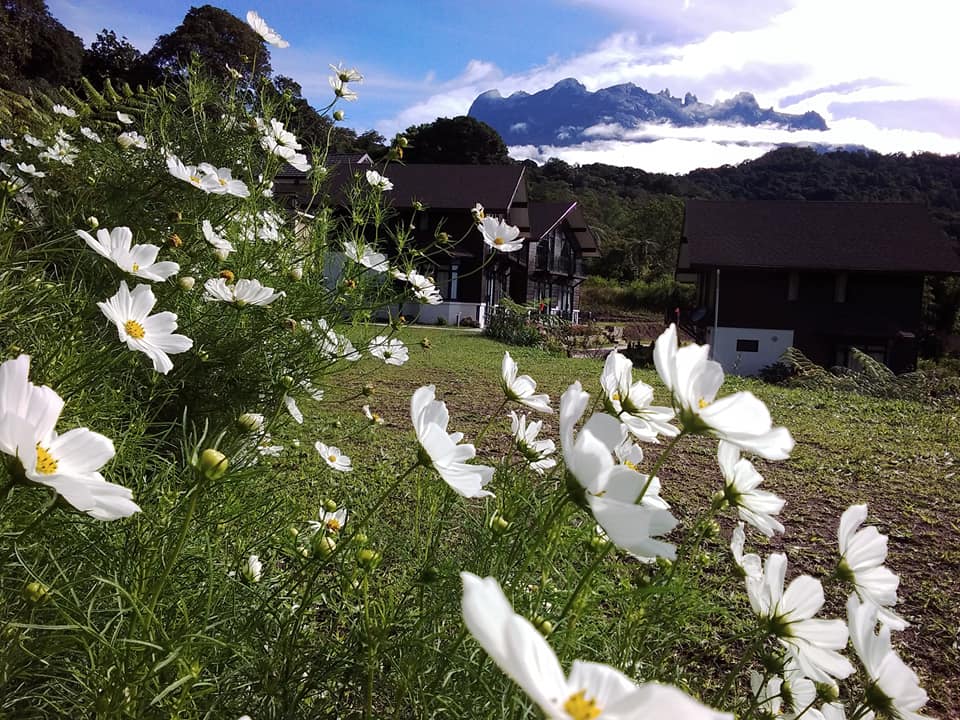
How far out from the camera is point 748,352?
45.9 ft

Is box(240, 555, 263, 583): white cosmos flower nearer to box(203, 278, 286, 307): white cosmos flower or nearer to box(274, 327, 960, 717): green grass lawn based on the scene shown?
box(274, 327, 960, 717): green grass lawn

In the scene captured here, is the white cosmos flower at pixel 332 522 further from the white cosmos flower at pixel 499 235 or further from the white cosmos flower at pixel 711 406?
the white cosmos flower at pixel 499 235

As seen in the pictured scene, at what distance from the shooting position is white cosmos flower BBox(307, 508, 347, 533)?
991 millimetres

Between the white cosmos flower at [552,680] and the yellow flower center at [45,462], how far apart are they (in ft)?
1.39

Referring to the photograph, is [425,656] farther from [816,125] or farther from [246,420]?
[816,125]

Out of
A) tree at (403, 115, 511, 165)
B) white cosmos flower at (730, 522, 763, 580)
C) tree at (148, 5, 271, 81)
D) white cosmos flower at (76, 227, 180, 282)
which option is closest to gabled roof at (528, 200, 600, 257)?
tree at (148, 5, 271, 81)

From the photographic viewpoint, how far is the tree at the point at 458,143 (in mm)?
34094

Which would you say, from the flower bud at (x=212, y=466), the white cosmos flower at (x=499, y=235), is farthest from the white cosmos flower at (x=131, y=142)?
the flower bud at (x=212, y=466)

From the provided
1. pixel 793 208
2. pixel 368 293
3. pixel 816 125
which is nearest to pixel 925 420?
pixel 368 293

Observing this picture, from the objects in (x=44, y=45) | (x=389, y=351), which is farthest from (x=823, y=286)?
(x=44, y=45)

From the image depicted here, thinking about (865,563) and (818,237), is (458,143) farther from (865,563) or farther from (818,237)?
(865,563)

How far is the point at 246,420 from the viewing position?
823 millimetres

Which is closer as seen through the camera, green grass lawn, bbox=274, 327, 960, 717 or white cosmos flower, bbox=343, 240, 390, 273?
green grass lawn, bbox=274, 327, 960, 717

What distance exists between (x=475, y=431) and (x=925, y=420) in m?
4.41
